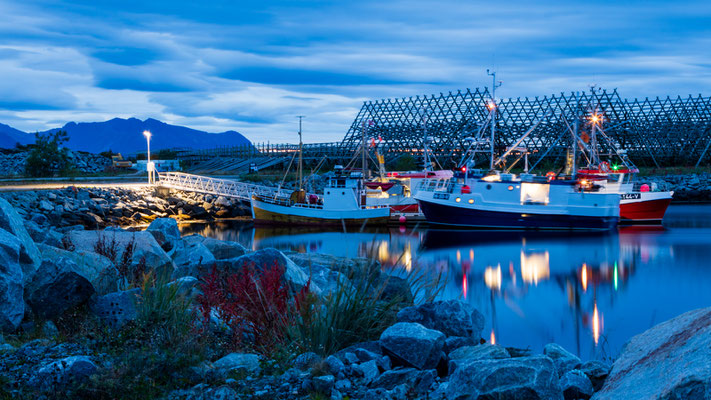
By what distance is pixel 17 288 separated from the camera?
6.03m

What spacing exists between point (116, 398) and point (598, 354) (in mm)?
8221

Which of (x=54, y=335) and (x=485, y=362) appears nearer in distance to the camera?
(x=485, y=362)

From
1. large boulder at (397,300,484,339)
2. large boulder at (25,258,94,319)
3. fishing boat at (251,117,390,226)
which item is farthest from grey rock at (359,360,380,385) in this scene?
fishing boat at (251,117,390,226)

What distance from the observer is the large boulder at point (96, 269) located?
7.28m

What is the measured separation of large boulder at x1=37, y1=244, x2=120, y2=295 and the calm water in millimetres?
2861

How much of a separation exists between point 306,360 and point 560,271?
18.6 m

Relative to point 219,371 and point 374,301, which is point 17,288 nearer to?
point 219,371

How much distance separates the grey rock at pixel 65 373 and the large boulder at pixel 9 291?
1714 mm

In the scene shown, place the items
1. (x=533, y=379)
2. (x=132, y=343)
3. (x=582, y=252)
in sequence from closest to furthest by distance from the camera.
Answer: (x=533, y=379) → (x=132, y=343) → (x=582, y=252)

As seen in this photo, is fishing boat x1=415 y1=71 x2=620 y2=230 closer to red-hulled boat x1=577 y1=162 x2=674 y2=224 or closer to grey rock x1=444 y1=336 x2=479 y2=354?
red-hulled boat x1=577 y1=162 x2=674 y2=224

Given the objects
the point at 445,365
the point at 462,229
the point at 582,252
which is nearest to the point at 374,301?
the point at 445,365

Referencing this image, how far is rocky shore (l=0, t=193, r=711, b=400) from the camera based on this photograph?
415 cm

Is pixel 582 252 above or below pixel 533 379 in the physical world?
below

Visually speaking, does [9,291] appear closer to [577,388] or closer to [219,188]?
[577,388]
